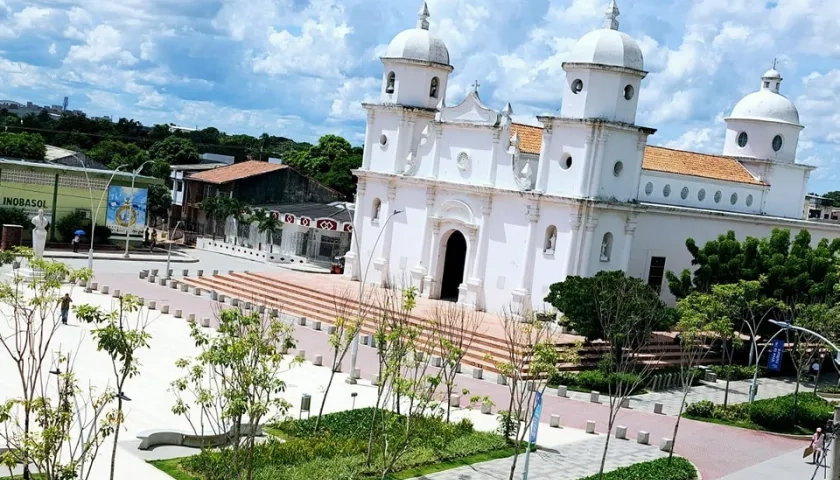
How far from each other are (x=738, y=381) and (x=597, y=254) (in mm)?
7302

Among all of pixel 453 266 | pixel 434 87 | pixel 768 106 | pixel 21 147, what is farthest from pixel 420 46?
pixel 21 147

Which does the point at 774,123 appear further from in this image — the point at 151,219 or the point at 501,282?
the point at 151,219

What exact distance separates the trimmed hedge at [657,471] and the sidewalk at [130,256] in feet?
123

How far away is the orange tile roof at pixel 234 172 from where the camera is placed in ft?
230

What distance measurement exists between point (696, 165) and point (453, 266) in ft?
44.4

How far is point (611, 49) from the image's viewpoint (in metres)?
39.2

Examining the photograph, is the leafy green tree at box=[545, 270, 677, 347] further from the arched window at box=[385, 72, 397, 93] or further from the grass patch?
the arched window at box=[385, 72, 397, 93]

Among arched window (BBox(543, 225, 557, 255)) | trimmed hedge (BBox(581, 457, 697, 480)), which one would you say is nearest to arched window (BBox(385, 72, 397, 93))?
arched window (BBox(543, 225, 557, 255))

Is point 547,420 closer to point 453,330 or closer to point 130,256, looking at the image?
point 453,330

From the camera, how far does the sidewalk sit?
177 feet

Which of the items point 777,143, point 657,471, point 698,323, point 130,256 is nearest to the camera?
point 657,471

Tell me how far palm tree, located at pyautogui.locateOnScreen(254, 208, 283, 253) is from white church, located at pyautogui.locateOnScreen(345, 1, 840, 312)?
15.1m

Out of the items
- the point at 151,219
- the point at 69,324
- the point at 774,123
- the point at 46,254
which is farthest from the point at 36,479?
the point at 151,219

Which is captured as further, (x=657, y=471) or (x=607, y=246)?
(x=607, y=246)
